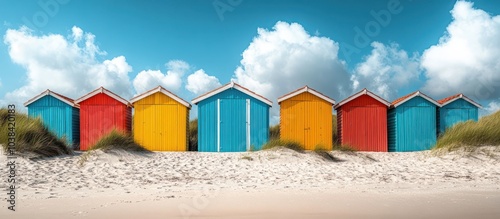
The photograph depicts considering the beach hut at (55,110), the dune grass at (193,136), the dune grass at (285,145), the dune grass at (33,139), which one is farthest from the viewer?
the dune grass at (193,136)

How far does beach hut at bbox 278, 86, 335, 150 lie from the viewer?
17.7 meters

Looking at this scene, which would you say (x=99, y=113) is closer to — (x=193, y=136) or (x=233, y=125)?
(x=193, y=136)

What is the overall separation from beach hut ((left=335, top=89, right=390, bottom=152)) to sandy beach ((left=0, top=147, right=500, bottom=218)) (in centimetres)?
237

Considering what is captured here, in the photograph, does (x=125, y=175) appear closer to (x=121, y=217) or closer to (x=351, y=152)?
(x=121, y=217)

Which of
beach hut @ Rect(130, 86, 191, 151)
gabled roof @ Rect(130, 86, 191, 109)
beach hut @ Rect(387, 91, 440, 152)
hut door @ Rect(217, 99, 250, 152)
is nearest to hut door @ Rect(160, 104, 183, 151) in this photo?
beach hut @ Rect(130, 86, 191, 151)

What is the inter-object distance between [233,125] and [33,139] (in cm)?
764

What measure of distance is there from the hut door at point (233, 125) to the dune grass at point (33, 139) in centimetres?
605

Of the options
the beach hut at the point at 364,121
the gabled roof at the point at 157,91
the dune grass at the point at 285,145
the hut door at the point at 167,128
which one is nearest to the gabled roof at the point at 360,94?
the beach hut at the point at 364,121

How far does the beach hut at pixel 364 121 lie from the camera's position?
723 inches

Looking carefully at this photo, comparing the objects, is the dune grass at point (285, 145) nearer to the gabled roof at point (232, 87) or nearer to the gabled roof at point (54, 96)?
the gabled roof at point (232, 87)

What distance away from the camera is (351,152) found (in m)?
15.7

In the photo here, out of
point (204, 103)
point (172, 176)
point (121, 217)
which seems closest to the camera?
point (121, 217)

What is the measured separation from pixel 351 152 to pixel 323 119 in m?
2.60

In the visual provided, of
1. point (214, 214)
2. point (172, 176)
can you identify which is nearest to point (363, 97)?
point (172, 176)
